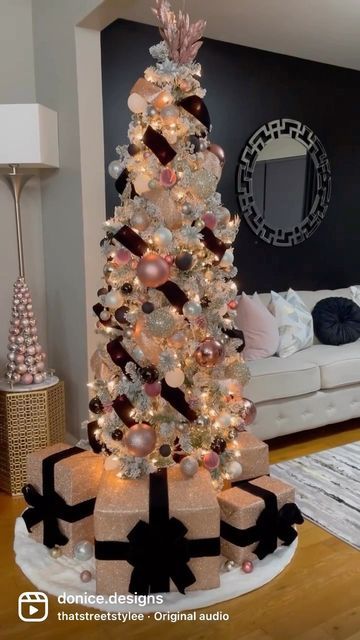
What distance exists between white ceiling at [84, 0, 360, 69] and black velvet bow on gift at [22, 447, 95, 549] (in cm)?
208

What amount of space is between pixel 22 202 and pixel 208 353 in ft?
5.58

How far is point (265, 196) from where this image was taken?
4008 mm

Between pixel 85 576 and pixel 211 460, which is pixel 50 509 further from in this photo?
pixel 211 460

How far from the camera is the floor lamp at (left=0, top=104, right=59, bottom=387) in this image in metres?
2.55

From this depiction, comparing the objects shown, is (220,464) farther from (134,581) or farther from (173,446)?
(134,581)

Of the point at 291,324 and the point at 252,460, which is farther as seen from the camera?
the point at 291,324

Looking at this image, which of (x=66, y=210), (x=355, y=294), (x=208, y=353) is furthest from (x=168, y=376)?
(x=355, y=294)

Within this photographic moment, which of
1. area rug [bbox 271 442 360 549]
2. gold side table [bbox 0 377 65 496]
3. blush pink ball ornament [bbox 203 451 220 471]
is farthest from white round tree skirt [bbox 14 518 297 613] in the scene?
gold side table [bbox 0 377 65 496]

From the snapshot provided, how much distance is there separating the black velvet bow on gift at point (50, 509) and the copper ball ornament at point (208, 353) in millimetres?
686

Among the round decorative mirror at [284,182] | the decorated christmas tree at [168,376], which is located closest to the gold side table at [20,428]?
the decorated christmas tree at [168,376]

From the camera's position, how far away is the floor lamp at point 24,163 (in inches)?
100

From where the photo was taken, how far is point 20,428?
2633mm

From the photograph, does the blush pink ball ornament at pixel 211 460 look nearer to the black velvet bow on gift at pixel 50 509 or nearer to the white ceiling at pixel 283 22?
the black velvet bow on gift at pixel 50 509

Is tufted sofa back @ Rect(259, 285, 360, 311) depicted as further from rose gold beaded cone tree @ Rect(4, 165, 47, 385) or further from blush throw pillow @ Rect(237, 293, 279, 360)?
rose gold beaded cone tree @ Rect(4, 165, 47, 385)
